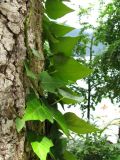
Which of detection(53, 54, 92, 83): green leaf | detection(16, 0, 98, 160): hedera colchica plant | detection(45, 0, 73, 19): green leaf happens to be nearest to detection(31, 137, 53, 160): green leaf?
detection(16, 0, 98, 160): hedera colchica plant

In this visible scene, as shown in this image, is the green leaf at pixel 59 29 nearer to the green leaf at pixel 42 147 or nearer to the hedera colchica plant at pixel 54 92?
the hedera colchica plant at pixel 54 92

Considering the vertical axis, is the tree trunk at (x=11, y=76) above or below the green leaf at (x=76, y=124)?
above

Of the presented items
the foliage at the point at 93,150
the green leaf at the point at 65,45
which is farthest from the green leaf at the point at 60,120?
the foliage at the point at 93,150

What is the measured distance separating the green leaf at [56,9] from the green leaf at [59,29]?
0.02 metres

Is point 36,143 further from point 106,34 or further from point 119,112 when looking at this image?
point 119,112

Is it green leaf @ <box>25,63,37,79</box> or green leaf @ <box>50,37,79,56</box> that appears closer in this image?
green leaf @ <box>25,63,37,79</box>

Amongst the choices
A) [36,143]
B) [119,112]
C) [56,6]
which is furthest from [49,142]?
[119,112]

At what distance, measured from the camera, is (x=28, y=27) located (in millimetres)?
576

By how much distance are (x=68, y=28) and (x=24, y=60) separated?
18cm

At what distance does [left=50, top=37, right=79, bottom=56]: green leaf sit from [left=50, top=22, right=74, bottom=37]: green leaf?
1.0 inches

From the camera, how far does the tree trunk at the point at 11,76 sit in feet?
1.69

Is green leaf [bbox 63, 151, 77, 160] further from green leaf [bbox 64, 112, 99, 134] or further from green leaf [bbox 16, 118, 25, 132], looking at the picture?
green leaf [bbox 16, 118, 25, 132]

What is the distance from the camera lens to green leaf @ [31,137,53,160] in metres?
0.55

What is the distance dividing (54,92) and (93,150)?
6.30 feet
